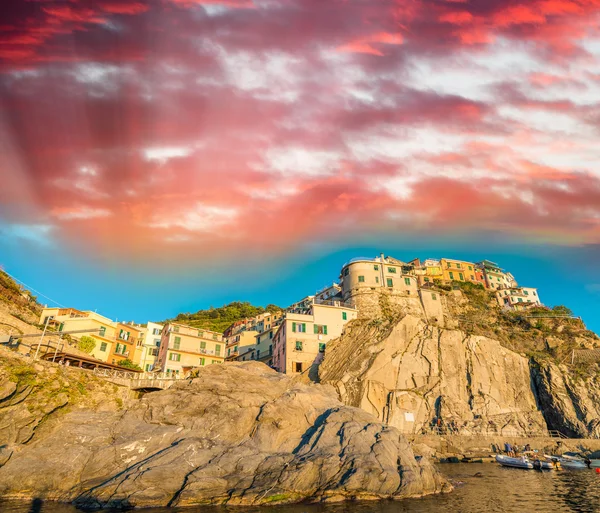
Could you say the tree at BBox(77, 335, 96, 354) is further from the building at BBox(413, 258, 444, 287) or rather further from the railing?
the building at BBox(413, 258, 444, 287)

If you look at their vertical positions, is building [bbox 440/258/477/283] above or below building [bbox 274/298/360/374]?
above

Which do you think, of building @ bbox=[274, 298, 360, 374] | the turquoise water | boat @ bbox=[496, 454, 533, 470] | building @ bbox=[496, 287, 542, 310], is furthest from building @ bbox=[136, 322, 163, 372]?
building @ bbox=[496, 287, 542, 310]

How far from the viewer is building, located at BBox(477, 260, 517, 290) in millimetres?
108312

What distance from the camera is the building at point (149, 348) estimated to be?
67312 mm

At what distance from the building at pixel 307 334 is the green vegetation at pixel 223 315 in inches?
1933

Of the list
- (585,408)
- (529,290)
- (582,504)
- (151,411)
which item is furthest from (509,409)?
(529,290)

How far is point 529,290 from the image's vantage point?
383 feet

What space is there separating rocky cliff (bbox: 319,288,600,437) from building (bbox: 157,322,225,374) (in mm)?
20963

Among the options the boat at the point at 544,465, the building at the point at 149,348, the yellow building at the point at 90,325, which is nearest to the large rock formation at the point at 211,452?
the boat at the point at 544,465

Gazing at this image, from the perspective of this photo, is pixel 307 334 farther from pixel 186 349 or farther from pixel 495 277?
pixel 495 277

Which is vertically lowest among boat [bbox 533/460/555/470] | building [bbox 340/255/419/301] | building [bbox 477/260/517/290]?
boat [bbox 533/460/555/470]

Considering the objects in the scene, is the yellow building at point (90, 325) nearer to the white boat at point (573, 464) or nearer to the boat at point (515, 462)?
the boat at point (515, 462)

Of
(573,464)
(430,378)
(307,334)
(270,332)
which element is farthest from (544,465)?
(270,332)

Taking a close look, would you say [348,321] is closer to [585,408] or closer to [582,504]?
[585,408]
